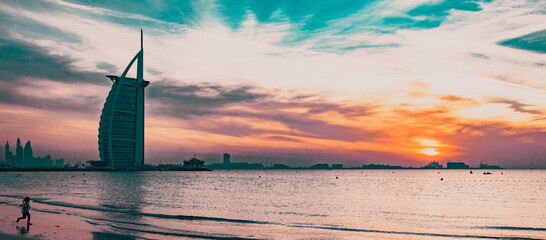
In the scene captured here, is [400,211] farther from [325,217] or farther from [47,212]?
[47,212]

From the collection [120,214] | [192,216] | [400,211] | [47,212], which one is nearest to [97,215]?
[120,214]

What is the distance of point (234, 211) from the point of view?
5512 cm

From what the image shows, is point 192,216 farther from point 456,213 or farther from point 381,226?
point 456,213

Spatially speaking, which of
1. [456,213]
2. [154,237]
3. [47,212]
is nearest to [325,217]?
[456,213]

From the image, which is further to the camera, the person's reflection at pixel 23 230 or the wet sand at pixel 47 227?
the person's reflection at pixel 23 230

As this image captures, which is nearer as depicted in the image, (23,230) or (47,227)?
(23,230)

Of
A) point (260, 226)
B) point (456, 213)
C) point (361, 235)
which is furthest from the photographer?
point (456, 213)

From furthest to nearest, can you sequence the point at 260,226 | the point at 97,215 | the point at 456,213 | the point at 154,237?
the point at 456,213 → the point at 97,215 → the point at 260,226 → the point at 154,237

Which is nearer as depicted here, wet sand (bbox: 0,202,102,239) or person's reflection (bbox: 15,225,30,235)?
wet sand (bbox: 0,202,102,239)

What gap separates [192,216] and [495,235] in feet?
101

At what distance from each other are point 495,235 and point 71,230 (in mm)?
36346

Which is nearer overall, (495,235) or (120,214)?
(495,235)

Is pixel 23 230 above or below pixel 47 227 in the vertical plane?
above

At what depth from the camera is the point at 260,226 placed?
4125 cm
